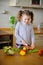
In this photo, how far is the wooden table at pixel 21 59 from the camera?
5.23ft

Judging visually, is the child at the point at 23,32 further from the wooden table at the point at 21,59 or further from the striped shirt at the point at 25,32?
the wooden table at the point at 21,59

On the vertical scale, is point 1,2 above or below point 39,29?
above

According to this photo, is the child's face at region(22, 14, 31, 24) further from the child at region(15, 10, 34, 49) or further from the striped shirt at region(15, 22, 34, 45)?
the striped shirt at region(15, 22, 34, 45)

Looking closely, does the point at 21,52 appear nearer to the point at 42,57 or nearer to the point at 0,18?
the point at 42,57

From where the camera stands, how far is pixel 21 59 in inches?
67.4

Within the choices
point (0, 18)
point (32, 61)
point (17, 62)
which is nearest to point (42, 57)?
point (32, 61)

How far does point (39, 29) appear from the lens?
404 centimetres

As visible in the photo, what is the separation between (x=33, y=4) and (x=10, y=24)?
0.69 m

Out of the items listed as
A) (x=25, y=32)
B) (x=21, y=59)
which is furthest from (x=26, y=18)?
(x=21, y=59)

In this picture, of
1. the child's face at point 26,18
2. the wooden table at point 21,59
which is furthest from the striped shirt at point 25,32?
the wooden table at point 21,59

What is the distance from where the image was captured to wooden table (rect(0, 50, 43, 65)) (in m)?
1.59

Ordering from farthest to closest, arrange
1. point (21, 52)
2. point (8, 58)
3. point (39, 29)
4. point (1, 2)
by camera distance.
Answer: point (39, 29) < point (1, 2) < point (21, 52) < point (8, 58)

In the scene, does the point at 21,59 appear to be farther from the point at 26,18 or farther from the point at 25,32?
the point at 25,32

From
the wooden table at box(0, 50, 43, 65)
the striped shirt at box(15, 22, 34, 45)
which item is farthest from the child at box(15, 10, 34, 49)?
the wooden table at box(0, 50, 43, 65)
